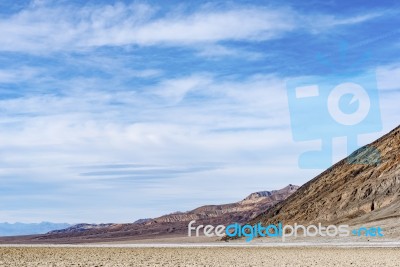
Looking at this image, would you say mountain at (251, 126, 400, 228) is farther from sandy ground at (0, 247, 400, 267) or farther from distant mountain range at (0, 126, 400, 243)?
sandy ground at (0, 247, 400, 267)

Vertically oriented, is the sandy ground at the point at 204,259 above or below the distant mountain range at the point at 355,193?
below

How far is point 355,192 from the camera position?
313 ft

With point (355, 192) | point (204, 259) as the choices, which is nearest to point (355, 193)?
point (355, 192)

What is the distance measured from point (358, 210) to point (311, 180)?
2670 centimetres

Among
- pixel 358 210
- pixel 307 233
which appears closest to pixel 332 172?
pixel 358 210

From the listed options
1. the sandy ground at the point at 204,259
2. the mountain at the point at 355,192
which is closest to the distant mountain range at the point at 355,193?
the mountain at the point at 355,192

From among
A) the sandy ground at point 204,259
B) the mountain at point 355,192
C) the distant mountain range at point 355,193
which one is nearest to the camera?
the sandy ground at point 204,259

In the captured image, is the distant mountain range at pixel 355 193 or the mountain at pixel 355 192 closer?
the distant mountain range at pixel 355 193

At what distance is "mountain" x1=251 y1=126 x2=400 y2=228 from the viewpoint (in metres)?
88.6

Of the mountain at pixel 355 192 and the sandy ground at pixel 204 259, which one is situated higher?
the mountain at pixel 355 192

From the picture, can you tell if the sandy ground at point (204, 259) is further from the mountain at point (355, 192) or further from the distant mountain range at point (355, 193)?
the mountain at point (355, 192)

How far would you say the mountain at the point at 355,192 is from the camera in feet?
291

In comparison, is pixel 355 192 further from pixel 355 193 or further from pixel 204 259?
pixel 204 259

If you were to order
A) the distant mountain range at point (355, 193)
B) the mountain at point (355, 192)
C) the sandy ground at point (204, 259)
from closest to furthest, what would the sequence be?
1. the sandy ground at point (204, 259)
2. the distant mountain range at point (355, 193)
3. the mountain at point (355, 192)
